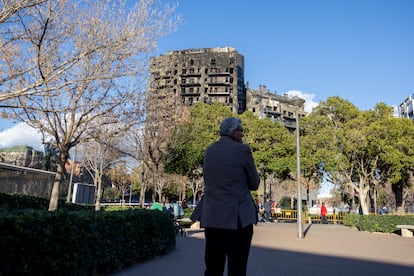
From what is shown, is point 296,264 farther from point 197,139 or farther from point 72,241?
point 197,139

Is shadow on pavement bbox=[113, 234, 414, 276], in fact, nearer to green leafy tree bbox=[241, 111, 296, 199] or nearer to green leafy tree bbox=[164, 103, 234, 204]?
green leafy tree bbox=[164, 103, 234, 204]

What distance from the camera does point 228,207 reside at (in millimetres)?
2701

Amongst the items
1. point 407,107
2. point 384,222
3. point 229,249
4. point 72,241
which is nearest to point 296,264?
point 72,241

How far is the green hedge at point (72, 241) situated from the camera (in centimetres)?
357

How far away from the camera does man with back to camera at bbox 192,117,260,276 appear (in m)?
2.66

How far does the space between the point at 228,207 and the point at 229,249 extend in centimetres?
33

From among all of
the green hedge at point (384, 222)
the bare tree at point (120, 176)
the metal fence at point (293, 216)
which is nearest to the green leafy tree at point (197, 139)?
the metal fence at point (293, 216)

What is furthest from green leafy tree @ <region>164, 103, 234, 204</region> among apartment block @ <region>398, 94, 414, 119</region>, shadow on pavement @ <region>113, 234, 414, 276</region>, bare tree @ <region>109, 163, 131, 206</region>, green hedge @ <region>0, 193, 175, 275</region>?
apartment block @ <region>398, 94, 414, 119</region>

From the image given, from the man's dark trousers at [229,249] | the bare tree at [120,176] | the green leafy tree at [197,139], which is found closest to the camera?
the man's dark trousers at [229,249]

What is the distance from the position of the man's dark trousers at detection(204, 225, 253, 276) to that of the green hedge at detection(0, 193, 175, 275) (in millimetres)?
2163

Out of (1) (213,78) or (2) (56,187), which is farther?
(1) (213,78)

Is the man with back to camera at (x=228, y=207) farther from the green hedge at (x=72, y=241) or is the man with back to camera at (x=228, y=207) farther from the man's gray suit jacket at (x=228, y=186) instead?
the green hedge at (x=72, y=241)

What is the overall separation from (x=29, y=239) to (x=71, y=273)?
972 mm

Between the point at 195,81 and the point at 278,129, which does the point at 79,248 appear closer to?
the point at 278,129
